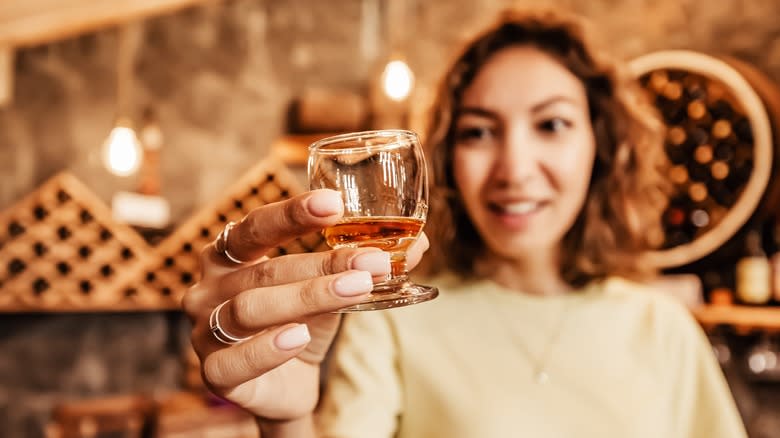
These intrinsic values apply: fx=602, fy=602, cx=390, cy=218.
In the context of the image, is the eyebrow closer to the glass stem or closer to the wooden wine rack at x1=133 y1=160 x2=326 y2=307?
the glass stem

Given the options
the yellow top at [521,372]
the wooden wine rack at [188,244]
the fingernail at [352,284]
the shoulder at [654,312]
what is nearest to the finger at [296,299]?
the fingernail at [352,284]

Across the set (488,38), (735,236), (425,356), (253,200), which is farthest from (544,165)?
(253,200)

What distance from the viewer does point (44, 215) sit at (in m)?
3.07

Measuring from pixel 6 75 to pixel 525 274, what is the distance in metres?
3.40

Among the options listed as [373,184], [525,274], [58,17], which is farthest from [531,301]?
[58,17]

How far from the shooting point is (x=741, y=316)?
2395 mm

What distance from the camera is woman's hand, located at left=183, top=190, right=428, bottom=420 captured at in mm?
766

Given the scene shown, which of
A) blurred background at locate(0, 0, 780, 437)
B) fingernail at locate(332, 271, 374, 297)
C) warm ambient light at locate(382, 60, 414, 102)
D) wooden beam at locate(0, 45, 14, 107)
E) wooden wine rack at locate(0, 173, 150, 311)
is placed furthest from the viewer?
wooden beam at locate(0, 45, 14, 107)

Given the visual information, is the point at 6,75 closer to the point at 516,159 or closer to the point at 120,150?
the point at 120,150

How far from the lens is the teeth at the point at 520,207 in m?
1.40

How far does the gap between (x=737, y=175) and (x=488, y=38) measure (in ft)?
4.75

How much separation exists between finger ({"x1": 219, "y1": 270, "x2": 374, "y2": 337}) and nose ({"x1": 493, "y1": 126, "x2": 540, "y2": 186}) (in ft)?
2.30

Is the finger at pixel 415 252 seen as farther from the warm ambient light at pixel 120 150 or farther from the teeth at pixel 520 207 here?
the warm ambient light at pixel 120 150

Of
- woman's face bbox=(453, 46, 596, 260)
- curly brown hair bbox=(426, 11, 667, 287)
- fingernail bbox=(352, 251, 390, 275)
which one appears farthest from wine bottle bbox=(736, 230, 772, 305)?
fingernail bbox=(352, 251, 390, 275)
